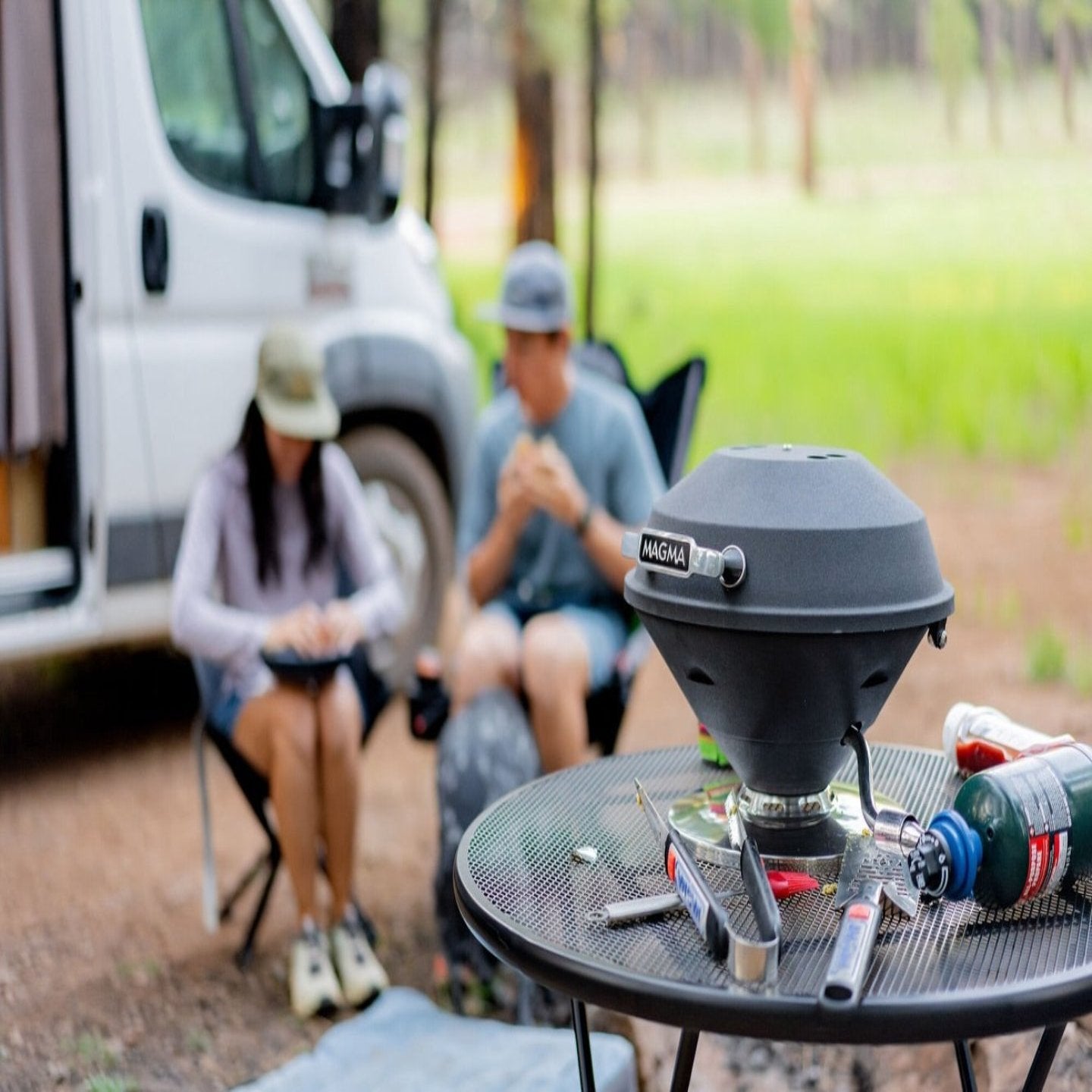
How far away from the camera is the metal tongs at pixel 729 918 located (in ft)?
4.33

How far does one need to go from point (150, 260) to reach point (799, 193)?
5.78 metres

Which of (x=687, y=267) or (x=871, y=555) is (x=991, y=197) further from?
(x=871, y=555)

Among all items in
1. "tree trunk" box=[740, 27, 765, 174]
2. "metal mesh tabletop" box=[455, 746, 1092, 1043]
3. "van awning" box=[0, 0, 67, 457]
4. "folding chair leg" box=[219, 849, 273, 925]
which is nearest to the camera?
"metal mesh tabletop" box=[455, 746, 1092, 1043]

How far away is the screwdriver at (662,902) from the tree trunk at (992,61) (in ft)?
20.8

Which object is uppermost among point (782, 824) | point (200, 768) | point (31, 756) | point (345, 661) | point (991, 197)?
point (991, 197)

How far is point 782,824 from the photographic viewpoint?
164cm

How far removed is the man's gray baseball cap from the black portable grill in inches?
60.1

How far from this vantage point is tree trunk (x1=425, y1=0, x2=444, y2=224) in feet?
32.9

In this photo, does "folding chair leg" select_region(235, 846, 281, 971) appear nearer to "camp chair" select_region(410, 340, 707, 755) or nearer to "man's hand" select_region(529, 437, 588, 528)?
"camp chair" select_region(410, 340, 707, 755)

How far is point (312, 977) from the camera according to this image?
A: 286 cm

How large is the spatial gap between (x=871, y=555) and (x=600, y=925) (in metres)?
0.46

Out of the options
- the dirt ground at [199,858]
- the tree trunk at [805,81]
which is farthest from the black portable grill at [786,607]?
the tree trunk at [805,81]

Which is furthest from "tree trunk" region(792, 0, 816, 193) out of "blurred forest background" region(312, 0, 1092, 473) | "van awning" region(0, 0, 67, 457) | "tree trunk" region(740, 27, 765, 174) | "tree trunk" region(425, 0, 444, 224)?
"van awning" region(0, 0, 67, 457)

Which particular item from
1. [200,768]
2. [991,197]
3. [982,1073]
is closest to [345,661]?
[200,768]
